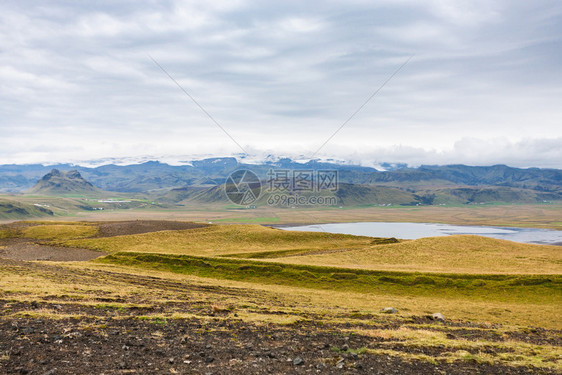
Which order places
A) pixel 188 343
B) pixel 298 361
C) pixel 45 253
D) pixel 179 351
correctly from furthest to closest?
pixel 45 253, pixel 188 343, pixel 179 351, pixel 298 361

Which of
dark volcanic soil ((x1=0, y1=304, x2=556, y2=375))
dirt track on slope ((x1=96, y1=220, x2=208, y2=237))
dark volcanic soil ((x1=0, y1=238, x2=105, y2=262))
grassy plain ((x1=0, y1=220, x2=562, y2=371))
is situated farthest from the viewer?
dirt track on slope ((x1=96, y1=220, x2=208, y2=237))

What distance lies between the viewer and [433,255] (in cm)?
6769

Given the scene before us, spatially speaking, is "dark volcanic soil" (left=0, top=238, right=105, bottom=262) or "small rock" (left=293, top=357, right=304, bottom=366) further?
"dark volcanic soil" (left=0, top=238, right=105, bottom=262)

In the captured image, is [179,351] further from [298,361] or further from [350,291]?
[350,291]

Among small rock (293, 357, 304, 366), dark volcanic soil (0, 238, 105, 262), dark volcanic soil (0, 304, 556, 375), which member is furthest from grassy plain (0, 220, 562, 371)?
small rock (293, 357, 304, 366)

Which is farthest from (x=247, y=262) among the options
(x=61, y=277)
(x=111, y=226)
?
(x=111, y=226)

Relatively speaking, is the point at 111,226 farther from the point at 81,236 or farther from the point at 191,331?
the point at 191,331

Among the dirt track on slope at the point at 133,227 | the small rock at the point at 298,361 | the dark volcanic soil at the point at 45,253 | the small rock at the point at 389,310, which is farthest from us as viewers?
the dirt track on slope at the point at 133,227

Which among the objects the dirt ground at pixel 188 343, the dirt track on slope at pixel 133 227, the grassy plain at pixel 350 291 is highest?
the dirt ground at pixel 188 343

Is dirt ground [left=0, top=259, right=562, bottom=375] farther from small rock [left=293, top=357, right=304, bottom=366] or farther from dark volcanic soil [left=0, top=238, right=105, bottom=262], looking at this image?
dark volcanic soil [left=0, top=238, right=105, bottom=262]

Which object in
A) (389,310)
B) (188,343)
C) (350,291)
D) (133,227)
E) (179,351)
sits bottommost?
(133,227)

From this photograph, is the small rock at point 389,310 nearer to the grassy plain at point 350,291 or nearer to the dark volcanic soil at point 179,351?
the grassy plain at point 350,291

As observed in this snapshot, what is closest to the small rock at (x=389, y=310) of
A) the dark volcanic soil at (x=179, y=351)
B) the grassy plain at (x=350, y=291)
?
the grassy plain at (x=350, y=291)

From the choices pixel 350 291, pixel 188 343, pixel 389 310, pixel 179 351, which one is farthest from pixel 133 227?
pixel 179 351
